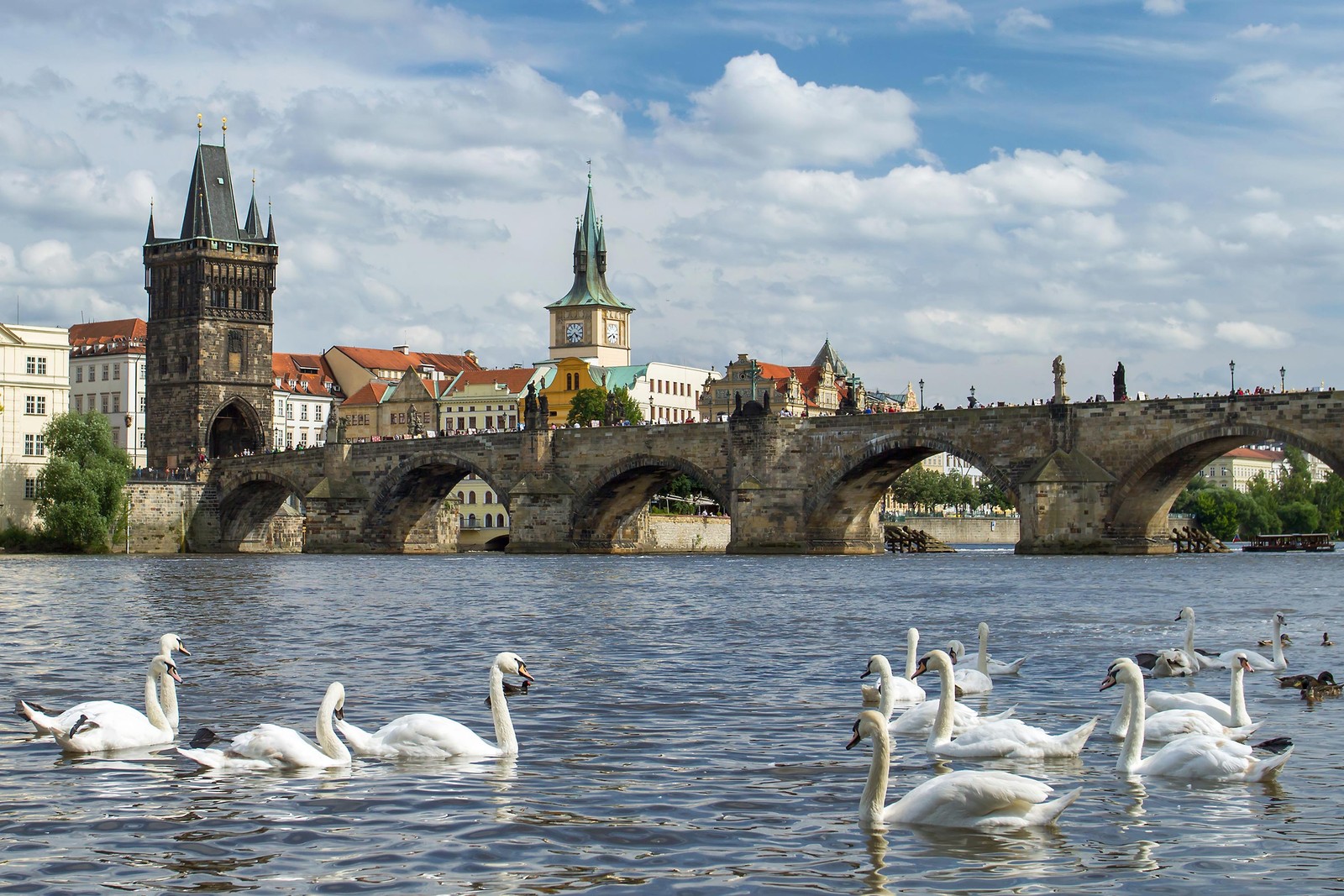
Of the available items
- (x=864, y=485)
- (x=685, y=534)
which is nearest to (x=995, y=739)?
(x=864, y=485)

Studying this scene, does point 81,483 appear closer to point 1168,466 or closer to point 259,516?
point 259,516

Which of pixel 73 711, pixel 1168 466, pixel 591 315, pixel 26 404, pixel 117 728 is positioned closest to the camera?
pixel 117 728

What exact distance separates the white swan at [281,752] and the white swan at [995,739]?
4.01 m

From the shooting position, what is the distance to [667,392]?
123438 mm

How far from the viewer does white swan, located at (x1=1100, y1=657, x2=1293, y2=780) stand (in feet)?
35.0

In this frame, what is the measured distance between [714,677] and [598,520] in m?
54.0

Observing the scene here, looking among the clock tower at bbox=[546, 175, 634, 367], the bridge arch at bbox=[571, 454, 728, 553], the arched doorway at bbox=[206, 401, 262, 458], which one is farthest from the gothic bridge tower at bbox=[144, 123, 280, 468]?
the clock tower at bbox=[546, 175, 634, 367]

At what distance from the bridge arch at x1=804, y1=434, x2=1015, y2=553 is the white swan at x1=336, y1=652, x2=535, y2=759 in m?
46.2

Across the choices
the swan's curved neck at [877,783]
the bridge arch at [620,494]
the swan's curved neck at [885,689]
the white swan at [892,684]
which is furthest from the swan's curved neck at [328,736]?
the bridge arch at [620,494]

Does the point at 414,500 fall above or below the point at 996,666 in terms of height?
above

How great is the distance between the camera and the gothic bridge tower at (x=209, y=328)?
93.5 m

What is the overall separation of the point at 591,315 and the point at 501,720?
409 ft

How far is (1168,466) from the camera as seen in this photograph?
177ft

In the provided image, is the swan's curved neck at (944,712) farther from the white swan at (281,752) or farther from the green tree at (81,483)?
the green tree at (81,483)
